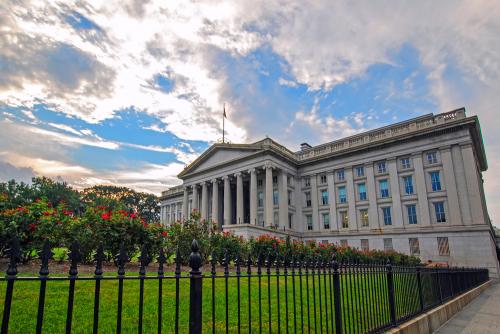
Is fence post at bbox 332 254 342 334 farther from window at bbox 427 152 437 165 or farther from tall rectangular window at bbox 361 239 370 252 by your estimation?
tall rectangular window at bbox 361 239 370 252

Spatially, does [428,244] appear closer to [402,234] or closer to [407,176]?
[402,234]

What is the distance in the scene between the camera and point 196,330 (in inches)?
113

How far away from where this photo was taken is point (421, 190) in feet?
113

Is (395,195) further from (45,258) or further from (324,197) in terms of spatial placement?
(45,258)

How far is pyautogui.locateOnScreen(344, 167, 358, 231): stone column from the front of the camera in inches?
1549

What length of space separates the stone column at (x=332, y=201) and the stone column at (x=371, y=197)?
4.54m

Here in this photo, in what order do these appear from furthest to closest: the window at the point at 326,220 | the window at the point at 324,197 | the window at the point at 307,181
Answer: the window at the point at 307,181
the window at the point at 324,197
the window at the point at 326,220

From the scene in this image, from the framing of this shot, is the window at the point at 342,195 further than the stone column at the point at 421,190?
Yes

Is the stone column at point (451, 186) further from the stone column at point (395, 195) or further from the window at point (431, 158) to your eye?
the stone column at point (395, 195)

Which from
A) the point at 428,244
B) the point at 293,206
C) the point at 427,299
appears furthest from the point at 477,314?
the point at 293,206

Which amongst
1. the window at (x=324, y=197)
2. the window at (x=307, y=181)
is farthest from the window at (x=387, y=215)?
the window at (x=307, y=181)

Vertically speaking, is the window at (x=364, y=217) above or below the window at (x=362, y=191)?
below

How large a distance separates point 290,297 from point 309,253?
9.99m

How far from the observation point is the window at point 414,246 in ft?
111
